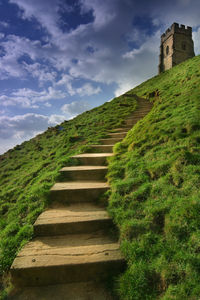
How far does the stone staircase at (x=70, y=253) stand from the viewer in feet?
8.63

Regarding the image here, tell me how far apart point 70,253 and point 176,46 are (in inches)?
2037

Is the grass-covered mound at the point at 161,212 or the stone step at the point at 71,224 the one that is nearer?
the grass-covered mound at the point at 161,212

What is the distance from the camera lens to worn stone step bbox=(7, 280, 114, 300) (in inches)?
97.4

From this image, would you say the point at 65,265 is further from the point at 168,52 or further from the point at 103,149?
the point at 168,52

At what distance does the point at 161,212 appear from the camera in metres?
3.17

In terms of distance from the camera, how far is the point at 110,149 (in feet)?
24.2

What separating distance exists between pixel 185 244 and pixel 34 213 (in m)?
3.45

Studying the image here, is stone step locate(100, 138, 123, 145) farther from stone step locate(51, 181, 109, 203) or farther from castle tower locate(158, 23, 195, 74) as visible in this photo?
castle tower locate(158, 23, 195, 74)

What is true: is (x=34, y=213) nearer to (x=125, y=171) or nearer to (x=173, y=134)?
(x=125, y=171)

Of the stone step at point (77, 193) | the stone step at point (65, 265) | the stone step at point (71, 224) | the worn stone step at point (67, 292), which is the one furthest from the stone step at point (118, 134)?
the worn stone step at point (67, 292)

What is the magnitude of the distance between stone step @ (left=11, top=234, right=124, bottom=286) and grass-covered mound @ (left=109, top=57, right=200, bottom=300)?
0.28 meters

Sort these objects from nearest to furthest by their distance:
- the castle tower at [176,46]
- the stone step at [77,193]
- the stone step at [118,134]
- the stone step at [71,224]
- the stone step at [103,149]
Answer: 1. the stone step at [71,224]
2. the stone step at [77,193]
3. the stone step at [103,149]
4. the stone step at [118,134]
5. the castle tower at [176,46]

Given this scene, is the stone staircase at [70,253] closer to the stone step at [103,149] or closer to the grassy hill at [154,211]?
the grassy hill at [154,211]

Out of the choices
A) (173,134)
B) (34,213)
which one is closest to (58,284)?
(34,213)
